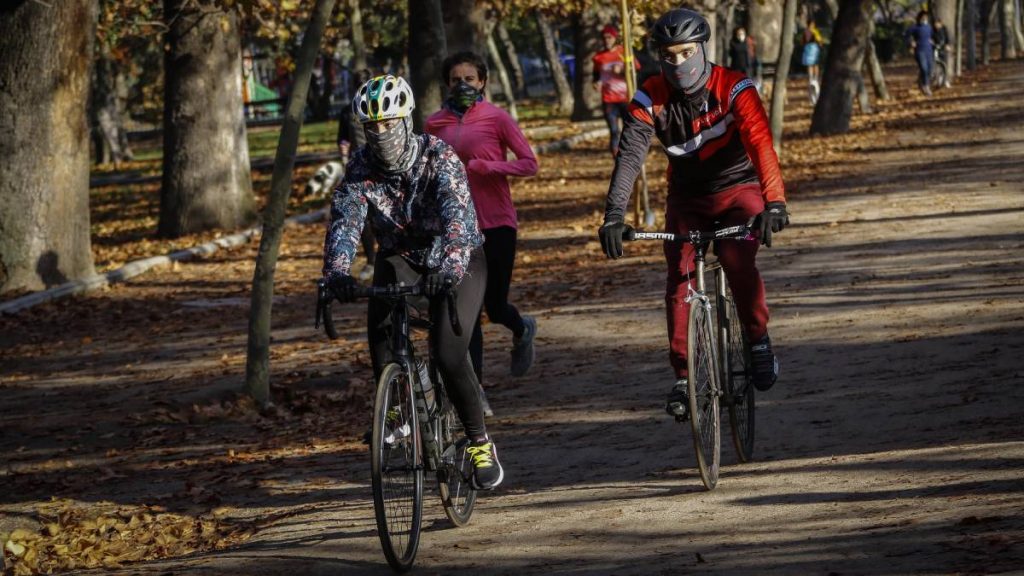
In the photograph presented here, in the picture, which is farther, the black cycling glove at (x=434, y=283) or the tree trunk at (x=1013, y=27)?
the tree trunk at (x=1013, y=27)

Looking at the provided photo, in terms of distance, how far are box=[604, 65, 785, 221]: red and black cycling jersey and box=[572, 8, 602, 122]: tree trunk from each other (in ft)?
119

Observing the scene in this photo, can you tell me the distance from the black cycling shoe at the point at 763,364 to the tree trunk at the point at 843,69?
78.4ft

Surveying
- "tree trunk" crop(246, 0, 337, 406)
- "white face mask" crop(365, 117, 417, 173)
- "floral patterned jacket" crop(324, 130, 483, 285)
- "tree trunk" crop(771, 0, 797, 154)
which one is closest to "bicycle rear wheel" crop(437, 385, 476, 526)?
"floral patterned jacket" crop(324, 130, 483, 285)

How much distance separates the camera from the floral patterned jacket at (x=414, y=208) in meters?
6.82

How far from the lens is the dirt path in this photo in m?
6.63

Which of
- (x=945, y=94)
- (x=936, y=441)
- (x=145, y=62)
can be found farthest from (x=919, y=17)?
(x=936, y=441)

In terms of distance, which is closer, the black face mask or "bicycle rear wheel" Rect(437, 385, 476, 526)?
"bicycle rear wheel" Rect(437, 385, 476, 526)

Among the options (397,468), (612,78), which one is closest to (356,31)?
(612,78)

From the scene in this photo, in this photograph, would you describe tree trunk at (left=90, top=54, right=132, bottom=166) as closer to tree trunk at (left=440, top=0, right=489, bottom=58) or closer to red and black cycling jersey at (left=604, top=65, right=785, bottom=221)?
tree trunk at (left=440, top=0, right=489, bottom=58)

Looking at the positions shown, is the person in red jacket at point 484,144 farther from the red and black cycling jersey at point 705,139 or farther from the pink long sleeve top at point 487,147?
the red and black cycling jersey at point 705,139

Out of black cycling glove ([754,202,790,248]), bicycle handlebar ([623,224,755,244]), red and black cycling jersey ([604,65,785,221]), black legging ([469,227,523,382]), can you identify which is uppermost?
red and black cycling jersey ([604,65,785,221])

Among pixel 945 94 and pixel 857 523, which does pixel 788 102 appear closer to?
pixel 945 94

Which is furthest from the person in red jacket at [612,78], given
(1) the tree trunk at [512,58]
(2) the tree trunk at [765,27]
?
→ (1) the tree trunk at [512,58]

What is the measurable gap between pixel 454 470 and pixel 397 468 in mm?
618
